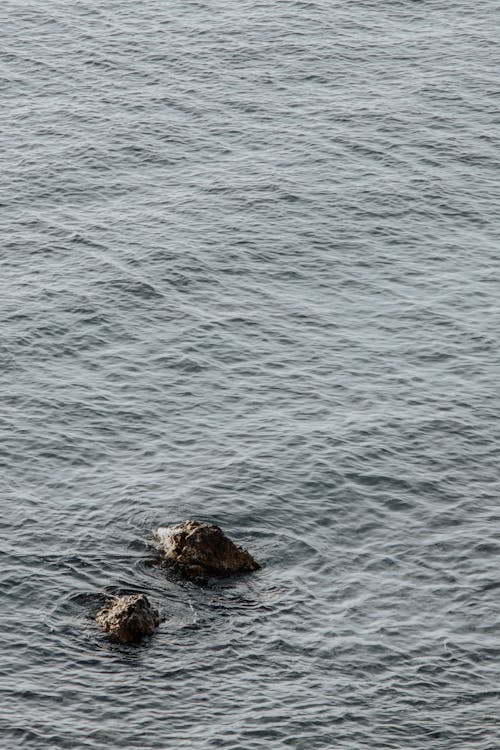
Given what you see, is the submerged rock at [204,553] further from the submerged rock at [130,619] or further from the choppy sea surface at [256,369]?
the submerged rock at [130,619]

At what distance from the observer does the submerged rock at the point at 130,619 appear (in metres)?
50.6

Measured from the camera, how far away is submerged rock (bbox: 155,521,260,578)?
2176 inches

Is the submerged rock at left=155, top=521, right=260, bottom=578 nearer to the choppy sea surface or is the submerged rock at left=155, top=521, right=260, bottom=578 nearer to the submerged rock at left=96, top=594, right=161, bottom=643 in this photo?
the choppy sea surface

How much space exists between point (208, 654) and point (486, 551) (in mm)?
15396

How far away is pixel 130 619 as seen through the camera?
166 ft

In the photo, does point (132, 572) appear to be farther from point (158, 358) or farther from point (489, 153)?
point (489, 153)

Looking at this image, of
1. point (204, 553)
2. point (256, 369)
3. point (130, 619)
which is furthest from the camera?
point (256, 369)

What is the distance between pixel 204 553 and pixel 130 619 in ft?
19.0

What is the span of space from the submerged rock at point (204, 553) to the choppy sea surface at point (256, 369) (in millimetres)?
970

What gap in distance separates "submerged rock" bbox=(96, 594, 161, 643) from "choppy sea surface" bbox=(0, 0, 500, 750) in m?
0.72

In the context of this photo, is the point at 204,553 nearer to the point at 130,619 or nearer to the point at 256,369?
the point at 130,619

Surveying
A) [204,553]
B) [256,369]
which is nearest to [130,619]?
[204,553]

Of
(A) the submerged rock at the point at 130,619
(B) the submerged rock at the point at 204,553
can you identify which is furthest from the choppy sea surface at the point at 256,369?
(B) the submerged rock at the point at 204,553

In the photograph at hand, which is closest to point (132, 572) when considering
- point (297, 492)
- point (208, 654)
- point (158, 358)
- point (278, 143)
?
point (208, 654)
